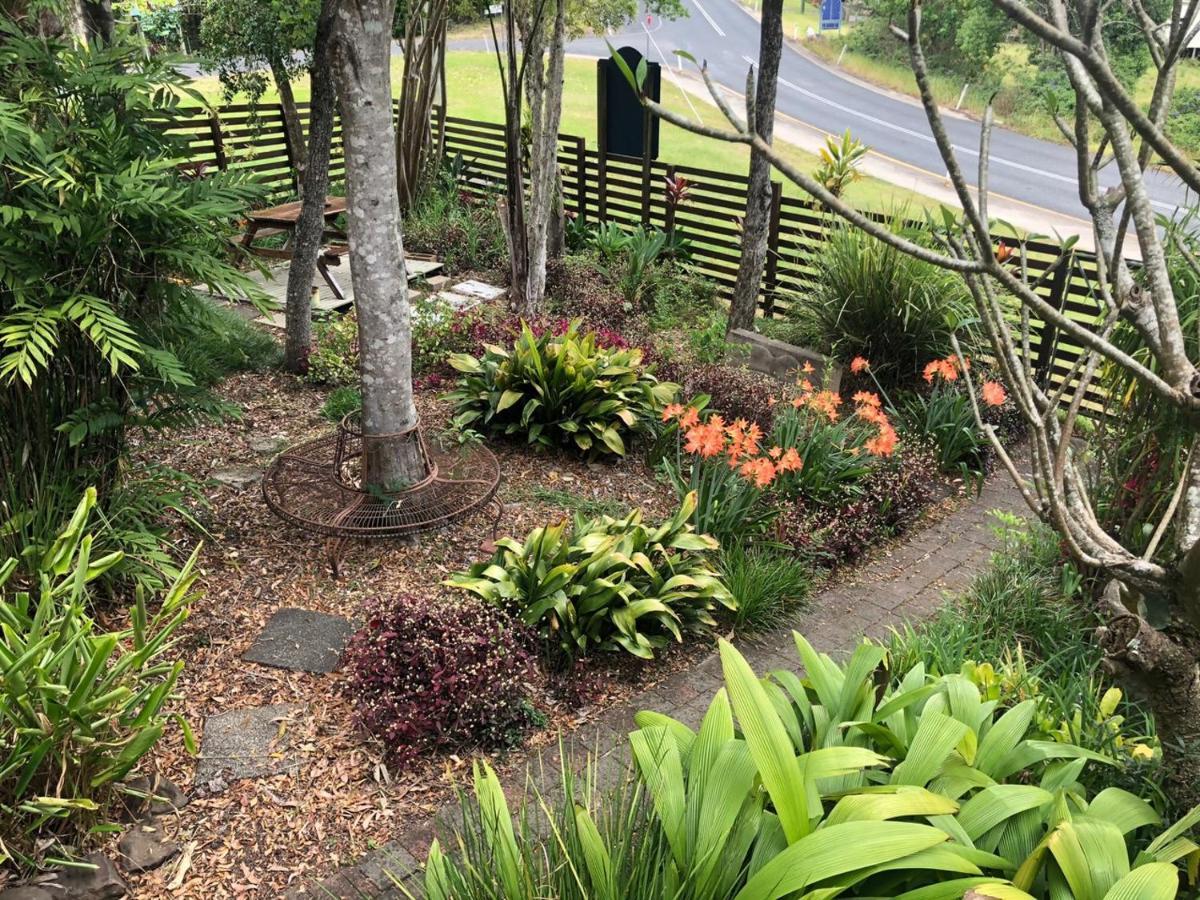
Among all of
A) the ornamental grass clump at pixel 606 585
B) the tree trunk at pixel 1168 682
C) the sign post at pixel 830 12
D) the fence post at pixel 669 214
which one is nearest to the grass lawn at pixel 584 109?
the sign post at pixel 830 12

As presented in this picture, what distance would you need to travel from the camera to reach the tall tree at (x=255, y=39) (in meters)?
7.76

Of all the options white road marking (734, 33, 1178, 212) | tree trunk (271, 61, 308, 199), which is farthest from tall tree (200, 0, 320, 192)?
white road marking (734, 33, 1178, 212)

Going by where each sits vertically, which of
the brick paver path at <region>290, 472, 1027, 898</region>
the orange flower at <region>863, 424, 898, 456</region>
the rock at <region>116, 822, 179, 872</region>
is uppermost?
the orange flower at <region>863, 424, 898, 456</region>

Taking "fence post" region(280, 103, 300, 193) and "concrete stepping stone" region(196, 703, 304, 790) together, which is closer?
"concrete stepping stone" region(196, 703, 304, 790)

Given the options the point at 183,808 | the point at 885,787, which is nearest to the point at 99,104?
the point at 183,808

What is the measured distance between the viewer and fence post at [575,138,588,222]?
30.6 ft

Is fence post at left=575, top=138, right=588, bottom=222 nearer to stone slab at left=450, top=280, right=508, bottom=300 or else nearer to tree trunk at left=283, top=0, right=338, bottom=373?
stone slab at left=450, top=280, right=508, bottom=300

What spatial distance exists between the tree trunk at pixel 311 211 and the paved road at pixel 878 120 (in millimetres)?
8020

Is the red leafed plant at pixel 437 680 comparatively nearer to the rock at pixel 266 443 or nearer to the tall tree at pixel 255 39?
the rock at pixel 266 443

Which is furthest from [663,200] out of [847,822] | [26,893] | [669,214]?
[26,893]

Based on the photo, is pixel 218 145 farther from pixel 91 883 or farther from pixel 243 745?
pixel 91 883

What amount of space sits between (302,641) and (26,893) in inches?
51.7

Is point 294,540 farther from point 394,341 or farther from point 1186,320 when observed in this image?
point 1186,320

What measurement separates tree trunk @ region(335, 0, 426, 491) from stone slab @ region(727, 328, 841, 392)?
9.86 ft
